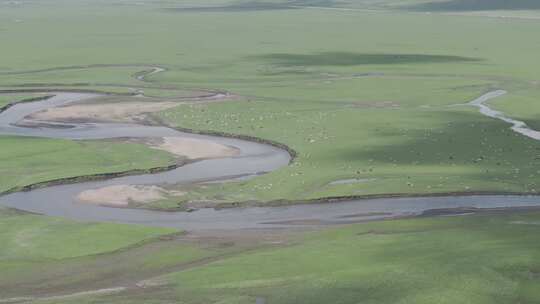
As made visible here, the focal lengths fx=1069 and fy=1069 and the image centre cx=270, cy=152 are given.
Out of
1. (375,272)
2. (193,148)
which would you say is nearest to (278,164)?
(193,148)

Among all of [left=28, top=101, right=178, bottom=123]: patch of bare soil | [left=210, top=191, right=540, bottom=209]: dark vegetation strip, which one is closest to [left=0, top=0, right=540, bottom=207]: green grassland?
[left=210, top=191, right=540, bottom=209]: dark vegetation strip

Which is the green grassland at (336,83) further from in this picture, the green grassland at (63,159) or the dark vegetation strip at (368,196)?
the green grassland at (63,159)

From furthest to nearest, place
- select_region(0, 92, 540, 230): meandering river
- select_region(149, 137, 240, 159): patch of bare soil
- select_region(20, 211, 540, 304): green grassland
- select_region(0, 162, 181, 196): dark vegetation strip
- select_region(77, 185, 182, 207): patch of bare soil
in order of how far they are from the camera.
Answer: select_region(149, 137, 240, 159): patch of bare soil < select_region(0, 162, 181, 196): dark vegetation strip < select_region(77, 185, 182, 207): patch of bare soil < select_region(0, 92, 540, 230): meandering river < select_region(20, 211, 540, 304): green grassland

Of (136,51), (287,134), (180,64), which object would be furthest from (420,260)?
(136,51)

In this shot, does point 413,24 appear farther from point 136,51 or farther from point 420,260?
point 420,260

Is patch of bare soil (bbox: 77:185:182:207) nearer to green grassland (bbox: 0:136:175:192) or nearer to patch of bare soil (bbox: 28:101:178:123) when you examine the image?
green grassland (bbox: 0:136:175:192)

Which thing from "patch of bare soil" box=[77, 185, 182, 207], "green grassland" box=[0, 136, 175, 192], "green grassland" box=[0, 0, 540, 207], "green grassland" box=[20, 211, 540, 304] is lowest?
"green grassland" box=[0, 0, 540, 207]

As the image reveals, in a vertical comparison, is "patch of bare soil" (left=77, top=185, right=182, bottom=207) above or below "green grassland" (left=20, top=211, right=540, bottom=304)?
below

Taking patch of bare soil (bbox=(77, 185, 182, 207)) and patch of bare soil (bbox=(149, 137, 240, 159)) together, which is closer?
patch of bare soil (bbox=(77, 185, 182, 207))
